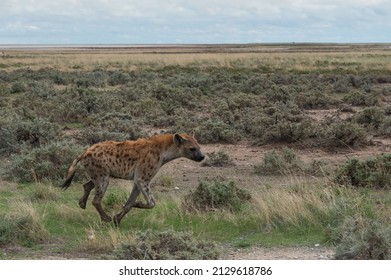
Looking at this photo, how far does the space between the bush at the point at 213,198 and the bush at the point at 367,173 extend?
208 cm

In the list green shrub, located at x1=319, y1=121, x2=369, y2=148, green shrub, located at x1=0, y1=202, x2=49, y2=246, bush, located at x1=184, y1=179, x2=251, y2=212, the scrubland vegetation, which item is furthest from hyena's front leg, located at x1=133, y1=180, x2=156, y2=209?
green shrub, located at x1=319, y1=121, x2=369, y2=148

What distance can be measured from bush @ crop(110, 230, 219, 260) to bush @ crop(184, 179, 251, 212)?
7.16 ft

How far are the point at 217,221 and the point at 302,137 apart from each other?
7249 mm

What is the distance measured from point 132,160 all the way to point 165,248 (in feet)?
6.36

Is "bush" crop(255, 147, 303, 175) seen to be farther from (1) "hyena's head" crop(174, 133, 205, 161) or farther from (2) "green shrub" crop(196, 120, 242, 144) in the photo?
(1) "hyena's head" crop(174, 133, 205, 161)

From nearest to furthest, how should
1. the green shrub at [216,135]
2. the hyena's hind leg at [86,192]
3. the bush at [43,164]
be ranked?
the hyena's hind leg at [86,192] → the bush at [43,164] → the green shrub at [216,135]

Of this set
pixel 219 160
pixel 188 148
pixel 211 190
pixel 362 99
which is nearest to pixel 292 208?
pixel 211 190

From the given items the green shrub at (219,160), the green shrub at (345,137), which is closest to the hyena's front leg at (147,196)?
the green shrub at (219,160)

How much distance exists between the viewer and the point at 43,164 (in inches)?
442

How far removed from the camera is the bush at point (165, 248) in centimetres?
610

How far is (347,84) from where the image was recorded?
1192 inches

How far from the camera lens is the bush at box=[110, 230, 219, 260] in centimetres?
610

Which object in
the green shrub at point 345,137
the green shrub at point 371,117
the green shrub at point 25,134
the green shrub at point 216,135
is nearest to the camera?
the green shrub at point 25,134

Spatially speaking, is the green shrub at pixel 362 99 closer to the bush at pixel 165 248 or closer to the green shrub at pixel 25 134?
the green shrub at pixel 25 134
